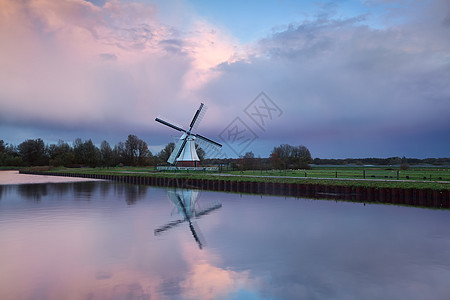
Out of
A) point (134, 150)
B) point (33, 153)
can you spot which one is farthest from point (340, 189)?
point (33, 153)

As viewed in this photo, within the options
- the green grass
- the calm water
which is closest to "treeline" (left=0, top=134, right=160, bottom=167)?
the green grass

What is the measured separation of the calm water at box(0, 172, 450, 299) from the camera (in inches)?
387

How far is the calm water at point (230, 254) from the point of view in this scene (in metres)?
9.83

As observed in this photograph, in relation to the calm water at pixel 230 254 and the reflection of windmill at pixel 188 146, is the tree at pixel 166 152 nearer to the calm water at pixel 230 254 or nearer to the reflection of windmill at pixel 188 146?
the reflection of windmill at pixel 188 146

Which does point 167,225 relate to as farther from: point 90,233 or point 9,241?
point 9,241

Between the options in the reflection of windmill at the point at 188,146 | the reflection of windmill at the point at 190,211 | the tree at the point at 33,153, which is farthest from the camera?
the tree at the point at 33,153

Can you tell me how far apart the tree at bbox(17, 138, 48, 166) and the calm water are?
107997 millimetres

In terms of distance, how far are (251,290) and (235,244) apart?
5.38 m

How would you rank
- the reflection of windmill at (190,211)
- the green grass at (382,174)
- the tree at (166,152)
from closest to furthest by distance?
1. the reflection of windmill at (190,211)
2. the green grass at (382,174)
3. the tree at (166,152)

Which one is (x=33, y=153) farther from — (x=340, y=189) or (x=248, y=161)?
(x=340, y=189)

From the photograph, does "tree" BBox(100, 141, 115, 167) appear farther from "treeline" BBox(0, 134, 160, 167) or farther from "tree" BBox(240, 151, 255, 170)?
"tree" BBox(240, 151, 255, 170)

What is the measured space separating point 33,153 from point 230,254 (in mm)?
128079

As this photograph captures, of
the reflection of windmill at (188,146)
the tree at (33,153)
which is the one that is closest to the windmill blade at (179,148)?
the reflection of windmill at (188,146)

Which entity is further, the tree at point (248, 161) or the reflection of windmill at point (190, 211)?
the tree at point (248, 161)
